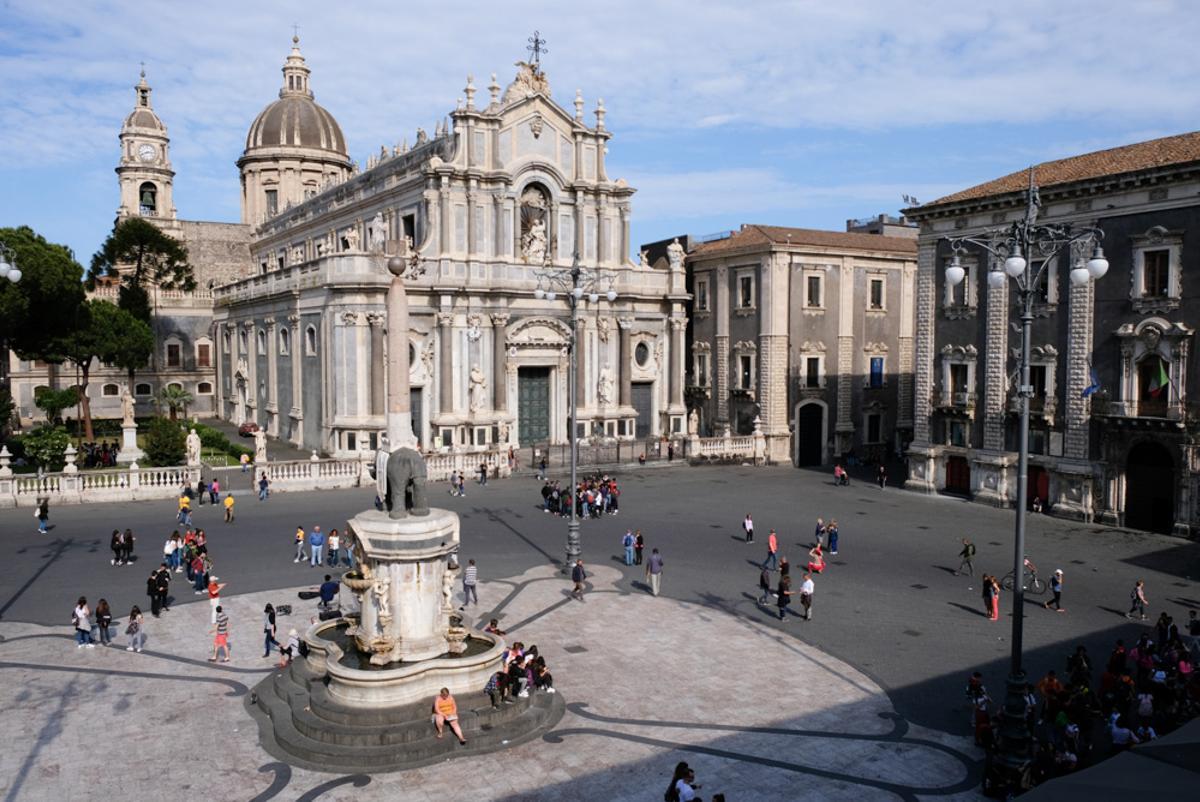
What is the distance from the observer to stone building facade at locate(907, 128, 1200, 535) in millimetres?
30438

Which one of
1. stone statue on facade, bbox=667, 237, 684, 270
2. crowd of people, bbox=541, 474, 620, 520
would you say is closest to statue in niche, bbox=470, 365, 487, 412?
crowd of people, bbox=541, 474, 620, 520

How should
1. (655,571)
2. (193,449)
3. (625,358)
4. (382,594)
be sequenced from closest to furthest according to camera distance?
(382,594) → (655,571) → (193,449) → (625,358)

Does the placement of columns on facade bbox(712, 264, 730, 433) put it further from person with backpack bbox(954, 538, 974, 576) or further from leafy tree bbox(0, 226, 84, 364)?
leafy tree bbox(0, 226, 84, 364)

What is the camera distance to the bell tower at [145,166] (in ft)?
236

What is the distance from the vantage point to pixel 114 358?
171ft

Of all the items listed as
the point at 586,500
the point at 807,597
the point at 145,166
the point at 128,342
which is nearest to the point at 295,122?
the point at 145,166

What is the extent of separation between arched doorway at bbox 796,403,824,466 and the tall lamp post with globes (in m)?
35.0

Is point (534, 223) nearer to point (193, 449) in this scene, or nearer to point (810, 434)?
point (810, 434)

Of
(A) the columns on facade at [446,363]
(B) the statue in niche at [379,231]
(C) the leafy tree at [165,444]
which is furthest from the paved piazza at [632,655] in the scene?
(B) the statue in niche at [379,231]

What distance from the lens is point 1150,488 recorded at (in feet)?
104

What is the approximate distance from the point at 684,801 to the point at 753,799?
1.46 meters

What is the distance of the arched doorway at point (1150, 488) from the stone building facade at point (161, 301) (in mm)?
57206

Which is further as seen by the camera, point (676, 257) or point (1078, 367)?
point (676, 257)

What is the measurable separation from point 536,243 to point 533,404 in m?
8.12
